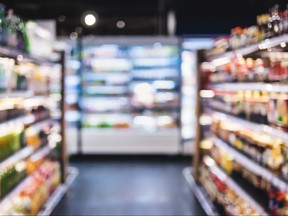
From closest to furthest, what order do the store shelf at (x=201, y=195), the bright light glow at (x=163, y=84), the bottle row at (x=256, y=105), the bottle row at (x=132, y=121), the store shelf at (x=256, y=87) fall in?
the store shelf at (x=256, y=87), the bottle row at (x=256, y=105), the store shelf at (x=201, y=195), the bottle row at (x=132, y=121), the bright light glow at (x=163, y=84)

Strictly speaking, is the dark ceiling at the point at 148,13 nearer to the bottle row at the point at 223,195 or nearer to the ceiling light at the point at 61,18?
the ceiling light at the point at 61,18

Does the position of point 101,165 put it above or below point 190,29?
below

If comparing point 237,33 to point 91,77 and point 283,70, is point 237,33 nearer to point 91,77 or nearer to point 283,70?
point 283,70

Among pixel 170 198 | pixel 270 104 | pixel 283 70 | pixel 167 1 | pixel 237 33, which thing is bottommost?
pixel 170 198

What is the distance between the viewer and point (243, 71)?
514 centimetres

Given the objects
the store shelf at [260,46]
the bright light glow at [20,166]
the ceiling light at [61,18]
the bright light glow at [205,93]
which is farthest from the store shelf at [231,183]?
the ceiling light at [61,18]

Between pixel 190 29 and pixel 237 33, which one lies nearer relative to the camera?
pixel 237 33

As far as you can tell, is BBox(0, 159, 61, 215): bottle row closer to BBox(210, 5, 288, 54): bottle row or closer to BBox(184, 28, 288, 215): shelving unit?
BBox(184, 28, 288, 215): shelving unit

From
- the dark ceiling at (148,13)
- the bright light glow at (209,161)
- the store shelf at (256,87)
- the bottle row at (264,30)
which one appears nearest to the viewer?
the store shelf at (256,87)

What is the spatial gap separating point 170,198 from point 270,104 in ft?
9.56

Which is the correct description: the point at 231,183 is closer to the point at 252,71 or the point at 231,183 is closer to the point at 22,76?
the point at 252,71

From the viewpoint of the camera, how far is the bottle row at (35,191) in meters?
4.67

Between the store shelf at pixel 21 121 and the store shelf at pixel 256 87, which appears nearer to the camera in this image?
the store shelf at pixel 256 87

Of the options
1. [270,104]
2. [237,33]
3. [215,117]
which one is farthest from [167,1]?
[270,104]
